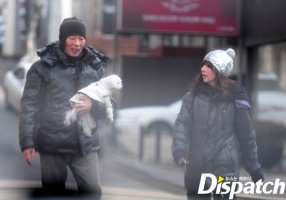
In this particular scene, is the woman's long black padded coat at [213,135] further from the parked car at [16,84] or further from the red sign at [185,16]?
the parked car at [16,84]

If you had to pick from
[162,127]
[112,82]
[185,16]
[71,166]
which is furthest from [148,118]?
[112,82]

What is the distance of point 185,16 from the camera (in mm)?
15000

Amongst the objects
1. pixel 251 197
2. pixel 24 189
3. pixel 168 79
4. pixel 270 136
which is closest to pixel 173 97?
pixel 168 79

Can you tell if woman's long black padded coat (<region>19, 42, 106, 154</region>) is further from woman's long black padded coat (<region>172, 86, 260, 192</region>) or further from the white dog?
woman's long black padded coat (<region>172, 86, 260, 192</region>)

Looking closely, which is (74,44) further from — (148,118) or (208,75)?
(148,118)

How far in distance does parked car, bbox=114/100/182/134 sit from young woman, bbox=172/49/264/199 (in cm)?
1146

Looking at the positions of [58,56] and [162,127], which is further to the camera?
[162,127]

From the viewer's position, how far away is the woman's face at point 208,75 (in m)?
5.54

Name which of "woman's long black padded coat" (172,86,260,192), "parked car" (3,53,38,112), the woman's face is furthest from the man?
"parked car" (3,53,38,112)

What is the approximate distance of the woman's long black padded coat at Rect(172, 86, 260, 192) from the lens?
550 cm

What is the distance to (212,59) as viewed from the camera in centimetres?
554

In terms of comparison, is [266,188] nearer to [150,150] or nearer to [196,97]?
[196,97]

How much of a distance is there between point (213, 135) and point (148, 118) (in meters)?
12.3

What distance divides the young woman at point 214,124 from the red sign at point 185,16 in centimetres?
939
